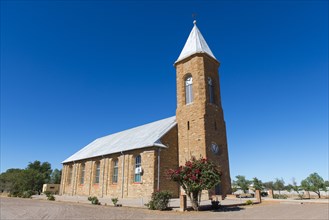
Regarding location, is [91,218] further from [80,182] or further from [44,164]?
[44,164]

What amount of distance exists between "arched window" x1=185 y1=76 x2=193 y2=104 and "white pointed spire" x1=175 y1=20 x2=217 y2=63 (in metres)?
2.86

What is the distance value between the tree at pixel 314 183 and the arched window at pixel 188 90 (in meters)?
26.9

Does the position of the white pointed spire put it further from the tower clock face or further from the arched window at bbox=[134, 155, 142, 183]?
the arched window at bbox=[134, 155, 142, 183]

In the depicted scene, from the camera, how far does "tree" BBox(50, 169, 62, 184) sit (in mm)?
71156

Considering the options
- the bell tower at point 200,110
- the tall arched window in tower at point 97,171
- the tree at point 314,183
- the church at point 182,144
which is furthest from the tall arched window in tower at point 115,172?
the tree at point 314,183

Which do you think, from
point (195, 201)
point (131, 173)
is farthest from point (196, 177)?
point (131, 173)

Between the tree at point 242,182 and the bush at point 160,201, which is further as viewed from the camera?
the tree at point 242,182

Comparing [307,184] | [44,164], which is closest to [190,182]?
[307,184]

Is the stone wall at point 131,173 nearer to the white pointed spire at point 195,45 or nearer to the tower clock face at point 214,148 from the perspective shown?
the tower clock face at point 214,148

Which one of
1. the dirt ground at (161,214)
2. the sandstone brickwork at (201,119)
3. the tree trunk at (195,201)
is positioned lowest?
the dirt ground at (161,214)

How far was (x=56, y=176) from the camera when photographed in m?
75.5

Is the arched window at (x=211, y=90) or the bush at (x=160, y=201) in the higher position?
the arched window at (x=211, y=90)

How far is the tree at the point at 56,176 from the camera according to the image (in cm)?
7116

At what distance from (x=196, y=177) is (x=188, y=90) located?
1372cm
